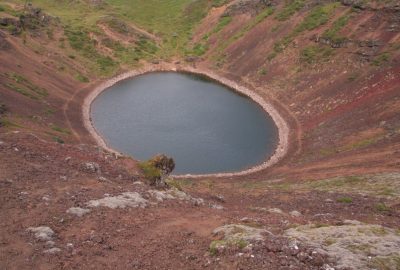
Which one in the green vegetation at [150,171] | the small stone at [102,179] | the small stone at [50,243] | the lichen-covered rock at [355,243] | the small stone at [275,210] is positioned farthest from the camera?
the green vegetation at [150,171]

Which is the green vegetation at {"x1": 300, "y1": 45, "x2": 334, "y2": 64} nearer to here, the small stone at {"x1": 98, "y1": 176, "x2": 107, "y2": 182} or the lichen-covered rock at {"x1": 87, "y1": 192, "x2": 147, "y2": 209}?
the small stone at {"x1": 98, "y1": 176, "x2": 107, "y2": 182}

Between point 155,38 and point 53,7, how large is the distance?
30488mm

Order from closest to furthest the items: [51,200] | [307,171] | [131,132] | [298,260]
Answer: [298,260] → [51,200] → [307,171] → [131,132]

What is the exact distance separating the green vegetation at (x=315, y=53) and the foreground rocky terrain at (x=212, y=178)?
0.34m

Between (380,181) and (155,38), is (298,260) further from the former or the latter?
(155,38)

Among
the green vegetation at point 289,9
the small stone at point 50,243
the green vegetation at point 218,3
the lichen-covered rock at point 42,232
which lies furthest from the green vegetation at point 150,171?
the green vegetation at point 218,3

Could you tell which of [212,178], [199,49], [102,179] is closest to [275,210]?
[102,179]

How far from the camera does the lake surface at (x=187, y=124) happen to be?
60.2 metres

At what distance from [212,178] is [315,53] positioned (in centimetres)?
3985

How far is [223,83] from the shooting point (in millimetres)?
88750

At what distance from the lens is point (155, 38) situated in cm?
11094

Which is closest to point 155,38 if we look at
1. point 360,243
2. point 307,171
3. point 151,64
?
point 151,64

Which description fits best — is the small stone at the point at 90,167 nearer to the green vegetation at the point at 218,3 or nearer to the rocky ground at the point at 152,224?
the rocky ground at the point at 152,224

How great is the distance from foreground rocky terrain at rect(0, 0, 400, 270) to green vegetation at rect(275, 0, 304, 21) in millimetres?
356
